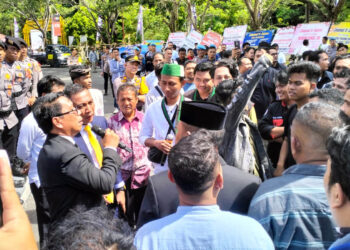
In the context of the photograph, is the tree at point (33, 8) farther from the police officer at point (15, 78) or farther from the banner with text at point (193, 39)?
the police officer at point (15, 78)

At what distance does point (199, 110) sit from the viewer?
222 centimetres

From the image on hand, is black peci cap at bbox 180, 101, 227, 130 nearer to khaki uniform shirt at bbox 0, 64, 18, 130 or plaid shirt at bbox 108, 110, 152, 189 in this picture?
plaid shirt at bbox 108, 110, 152, 189

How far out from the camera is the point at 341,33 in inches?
444

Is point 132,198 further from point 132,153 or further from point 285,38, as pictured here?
point 285,38

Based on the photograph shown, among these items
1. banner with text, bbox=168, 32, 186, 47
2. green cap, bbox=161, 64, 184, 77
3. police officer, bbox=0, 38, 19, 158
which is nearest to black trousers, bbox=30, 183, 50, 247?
green cap, bbox=161, 64, 184, 77

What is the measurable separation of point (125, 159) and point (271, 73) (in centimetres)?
320

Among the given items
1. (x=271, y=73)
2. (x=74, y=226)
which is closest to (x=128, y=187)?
(x=74, y=226)

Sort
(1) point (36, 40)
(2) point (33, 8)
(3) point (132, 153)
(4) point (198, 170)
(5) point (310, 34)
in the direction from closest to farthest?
(4) point (198, 170) < (3) point (132, 153) < (5) point (310, 34) < (2) point (33, 8) < (1) point (36, 40)

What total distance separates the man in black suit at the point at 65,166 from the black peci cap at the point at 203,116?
24.4 inches

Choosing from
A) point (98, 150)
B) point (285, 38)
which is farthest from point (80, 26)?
point (98, 150)

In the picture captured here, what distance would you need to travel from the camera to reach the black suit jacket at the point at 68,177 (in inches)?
87.0

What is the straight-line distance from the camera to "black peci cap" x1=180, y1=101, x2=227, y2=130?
2.21m

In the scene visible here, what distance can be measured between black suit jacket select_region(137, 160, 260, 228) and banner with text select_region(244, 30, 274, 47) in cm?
1193

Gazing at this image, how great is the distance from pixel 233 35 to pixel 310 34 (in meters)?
3.77
